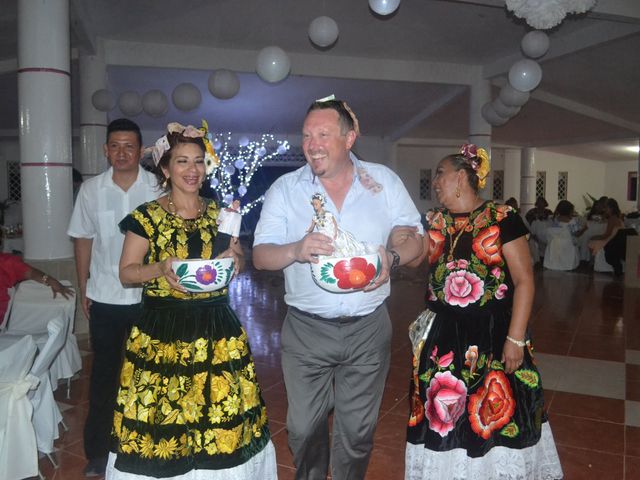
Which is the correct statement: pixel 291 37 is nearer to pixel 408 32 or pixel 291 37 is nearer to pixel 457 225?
pixel 408 32

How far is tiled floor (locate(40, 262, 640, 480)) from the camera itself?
8.78 ft

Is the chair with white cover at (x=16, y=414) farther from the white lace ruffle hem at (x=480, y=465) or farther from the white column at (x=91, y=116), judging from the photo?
the white column at (x=91, y=116)

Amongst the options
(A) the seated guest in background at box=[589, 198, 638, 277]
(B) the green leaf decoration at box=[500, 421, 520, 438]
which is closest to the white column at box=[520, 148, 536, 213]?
(A) the seated guest in background at box=[589, 198, 638, 277]

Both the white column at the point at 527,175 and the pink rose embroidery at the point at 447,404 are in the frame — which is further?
the white column at the point at 527,175

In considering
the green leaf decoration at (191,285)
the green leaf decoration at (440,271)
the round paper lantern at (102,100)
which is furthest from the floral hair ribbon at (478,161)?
the round paper lantern at (102,100)

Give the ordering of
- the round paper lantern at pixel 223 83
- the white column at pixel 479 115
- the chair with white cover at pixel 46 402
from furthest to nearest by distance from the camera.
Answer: the white column at pixel 479 115 → the round paper lantern at pixel 223 83 → the chair with white cover at pixel 46 402

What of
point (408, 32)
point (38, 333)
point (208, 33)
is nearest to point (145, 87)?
point (208, 33)

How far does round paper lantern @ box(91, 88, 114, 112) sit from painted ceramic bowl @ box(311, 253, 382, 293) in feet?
19.7

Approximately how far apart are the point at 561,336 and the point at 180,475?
13.1ft

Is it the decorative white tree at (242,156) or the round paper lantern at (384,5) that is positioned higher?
the round paper lantern at (384,5)

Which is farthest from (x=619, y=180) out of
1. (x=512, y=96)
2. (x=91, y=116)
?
(x=91, y=116)

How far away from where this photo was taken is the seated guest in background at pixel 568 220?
9.30m

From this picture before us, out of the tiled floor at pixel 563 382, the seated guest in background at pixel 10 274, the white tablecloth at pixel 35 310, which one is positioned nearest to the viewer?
the tiled floor at pixel 563 382

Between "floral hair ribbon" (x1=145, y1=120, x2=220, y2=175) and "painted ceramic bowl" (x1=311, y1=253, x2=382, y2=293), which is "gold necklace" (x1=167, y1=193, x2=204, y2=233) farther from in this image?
"painted ceramic bowl" (x1=311, y1=253, x2=382, y2=293)
